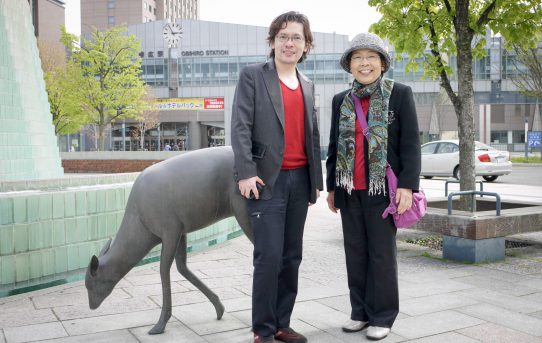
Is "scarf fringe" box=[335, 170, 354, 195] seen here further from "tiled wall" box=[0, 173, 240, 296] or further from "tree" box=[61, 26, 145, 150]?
"tree" box=[61, 26, 145, 150]

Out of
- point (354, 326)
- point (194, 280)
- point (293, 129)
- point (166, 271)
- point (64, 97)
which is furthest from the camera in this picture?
point (64, 97)

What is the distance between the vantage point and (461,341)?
380 cm

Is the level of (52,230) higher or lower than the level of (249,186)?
lower

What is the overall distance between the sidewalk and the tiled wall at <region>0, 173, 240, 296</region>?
0.22m

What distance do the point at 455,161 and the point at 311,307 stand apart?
16570mm

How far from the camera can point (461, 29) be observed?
7.77 m

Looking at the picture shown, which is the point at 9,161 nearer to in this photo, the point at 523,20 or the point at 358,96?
the point at 358,96

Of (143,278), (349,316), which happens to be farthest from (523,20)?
(143,278)

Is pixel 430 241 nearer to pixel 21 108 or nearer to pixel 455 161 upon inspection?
pixel 21 108

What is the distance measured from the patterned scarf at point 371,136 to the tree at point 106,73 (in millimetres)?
33898

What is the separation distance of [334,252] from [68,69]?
33.2 metres

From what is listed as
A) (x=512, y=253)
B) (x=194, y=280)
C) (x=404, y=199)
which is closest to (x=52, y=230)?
(x=194, y=280)

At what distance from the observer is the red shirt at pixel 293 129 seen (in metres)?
3.75

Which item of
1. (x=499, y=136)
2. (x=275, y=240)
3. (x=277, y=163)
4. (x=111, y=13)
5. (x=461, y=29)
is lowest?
(x=275, y=240)
